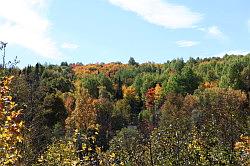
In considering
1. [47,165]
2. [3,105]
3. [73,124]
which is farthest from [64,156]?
[73,124]

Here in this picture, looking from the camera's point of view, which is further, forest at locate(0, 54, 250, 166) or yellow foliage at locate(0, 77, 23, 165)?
forest at locate(0, 54, 250, 166)

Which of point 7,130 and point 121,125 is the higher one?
point 7,130

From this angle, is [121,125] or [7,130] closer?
[7,130]

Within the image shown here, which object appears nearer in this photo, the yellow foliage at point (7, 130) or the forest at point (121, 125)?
the yellow foliage at point (7, 130)

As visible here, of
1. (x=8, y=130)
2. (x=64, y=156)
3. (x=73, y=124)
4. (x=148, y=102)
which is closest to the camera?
(x=8, y=130)

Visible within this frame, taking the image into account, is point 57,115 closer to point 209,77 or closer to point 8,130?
point 8,130

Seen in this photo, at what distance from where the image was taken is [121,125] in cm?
11075

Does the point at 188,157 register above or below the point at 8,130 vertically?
below

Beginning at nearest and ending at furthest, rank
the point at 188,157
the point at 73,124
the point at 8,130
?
the point at 8,130 → the point at 188,157 → the point at 73,124

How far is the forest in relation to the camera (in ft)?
47.3

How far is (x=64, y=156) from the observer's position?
1622cm

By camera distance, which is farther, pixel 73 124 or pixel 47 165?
pixel 73 124

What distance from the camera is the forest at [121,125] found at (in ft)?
47.3

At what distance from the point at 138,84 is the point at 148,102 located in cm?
3077
